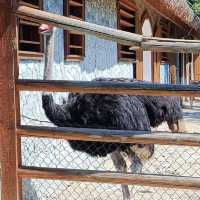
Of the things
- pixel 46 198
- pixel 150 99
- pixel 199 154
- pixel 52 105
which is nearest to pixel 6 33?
pixel 52 105

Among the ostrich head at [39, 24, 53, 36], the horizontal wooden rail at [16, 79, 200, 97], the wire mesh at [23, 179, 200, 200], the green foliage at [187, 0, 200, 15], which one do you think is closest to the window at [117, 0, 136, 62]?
the wire mesh at [23, 179, 200, 200]

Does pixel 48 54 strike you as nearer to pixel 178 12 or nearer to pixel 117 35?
pixel 117 35

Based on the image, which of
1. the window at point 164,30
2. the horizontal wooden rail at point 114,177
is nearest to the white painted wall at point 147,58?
the window at point 164,30

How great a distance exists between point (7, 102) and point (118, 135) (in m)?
0.57

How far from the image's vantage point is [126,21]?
9734 mm

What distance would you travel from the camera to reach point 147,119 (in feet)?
17.9

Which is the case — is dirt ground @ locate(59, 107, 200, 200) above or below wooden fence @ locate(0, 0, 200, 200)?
below

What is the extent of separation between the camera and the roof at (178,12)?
26.2ft

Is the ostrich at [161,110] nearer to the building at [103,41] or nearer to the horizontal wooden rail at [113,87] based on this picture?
the building at [103,41]

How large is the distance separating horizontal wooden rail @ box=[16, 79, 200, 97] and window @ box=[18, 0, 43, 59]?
2269 mm

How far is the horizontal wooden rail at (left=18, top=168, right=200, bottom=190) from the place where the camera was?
8.80 ft

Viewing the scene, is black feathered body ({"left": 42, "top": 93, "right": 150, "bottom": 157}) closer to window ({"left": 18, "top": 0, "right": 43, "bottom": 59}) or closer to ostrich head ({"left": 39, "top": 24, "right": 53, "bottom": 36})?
window ({"left": 18, "top": 0, "right": 43, "bottom": 59})

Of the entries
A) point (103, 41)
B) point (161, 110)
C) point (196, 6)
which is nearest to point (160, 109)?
point (161, 110)

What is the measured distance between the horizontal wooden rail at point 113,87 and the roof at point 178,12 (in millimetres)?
4372
